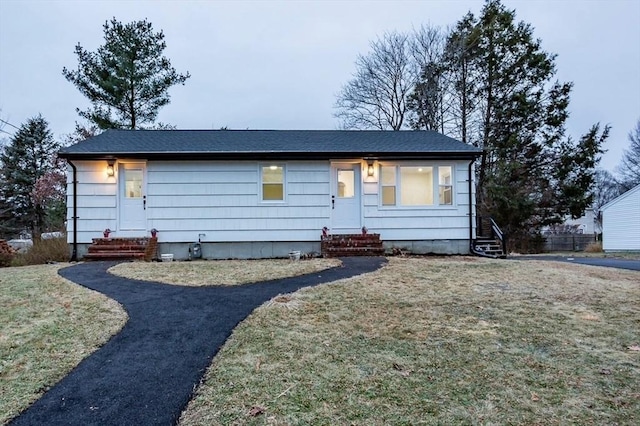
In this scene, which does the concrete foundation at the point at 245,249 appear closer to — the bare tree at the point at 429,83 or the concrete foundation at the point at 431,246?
the concrete foundation at the point at 431,246

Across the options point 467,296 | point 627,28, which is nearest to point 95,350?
point 467,296

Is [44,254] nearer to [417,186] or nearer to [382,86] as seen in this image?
[417,186]

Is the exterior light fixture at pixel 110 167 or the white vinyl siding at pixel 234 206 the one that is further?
the white vinyl siding at pixel 234 206

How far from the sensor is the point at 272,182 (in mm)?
11000

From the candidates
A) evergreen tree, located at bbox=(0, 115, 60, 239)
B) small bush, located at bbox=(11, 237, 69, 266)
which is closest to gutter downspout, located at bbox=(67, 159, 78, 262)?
small bush, located at bbox=(11, 237, 69, 266)

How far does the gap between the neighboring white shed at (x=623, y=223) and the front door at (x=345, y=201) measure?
17.5 meters

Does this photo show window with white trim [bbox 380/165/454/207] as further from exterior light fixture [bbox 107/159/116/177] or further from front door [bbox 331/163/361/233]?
exterior light fixture [bbox 107/159/116/177]

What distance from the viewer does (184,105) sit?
32.8 metres

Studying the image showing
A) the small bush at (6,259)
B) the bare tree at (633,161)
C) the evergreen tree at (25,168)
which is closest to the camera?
the small bush at (6,259)

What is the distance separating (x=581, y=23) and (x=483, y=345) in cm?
3137

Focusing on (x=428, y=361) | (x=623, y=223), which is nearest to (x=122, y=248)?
(x=428, y=361)

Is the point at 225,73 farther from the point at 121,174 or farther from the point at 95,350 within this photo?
the point at 95,350

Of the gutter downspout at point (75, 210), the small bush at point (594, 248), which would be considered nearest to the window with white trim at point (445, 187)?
the gutter downspout at point (75, 210)

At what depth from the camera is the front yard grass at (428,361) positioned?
2650mm
